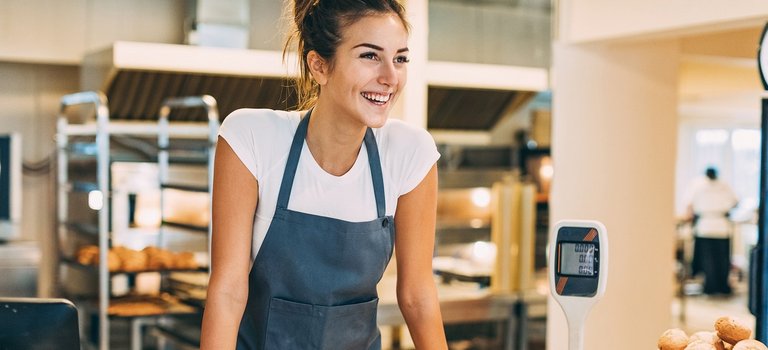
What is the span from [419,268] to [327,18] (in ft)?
1.87

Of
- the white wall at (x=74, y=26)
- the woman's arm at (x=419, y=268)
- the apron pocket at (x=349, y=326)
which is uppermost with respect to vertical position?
the white wall at (x=74, y=26)

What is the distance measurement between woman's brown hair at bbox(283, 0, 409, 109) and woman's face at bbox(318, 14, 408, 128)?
16 mm

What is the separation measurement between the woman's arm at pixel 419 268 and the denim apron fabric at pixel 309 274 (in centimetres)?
5

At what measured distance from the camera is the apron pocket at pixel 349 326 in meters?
1.96

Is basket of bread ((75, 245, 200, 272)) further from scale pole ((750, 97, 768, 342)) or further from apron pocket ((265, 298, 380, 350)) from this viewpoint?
scale pole ((750, 97, 768, 342))

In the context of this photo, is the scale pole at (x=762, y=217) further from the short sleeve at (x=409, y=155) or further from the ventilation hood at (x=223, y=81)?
the ventilation hood at (x=223, y=81)

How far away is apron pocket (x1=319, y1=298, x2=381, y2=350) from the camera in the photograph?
1.96 metres

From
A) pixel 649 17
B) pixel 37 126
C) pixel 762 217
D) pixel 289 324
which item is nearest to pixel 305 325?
pixel 289 324

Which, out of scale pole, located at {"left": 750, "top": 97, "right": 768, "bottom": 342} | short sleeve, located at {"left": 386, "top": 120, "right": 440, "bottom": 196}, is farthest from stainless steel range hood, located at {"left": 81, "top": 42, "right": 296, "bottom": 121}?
short sleeve, located at {"left": 386, "top": 120, "right": 440, "bottom": 196}

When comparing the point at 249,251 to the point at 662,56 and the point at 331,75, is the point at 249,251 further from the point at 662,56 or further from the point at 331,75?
the point at 662,56

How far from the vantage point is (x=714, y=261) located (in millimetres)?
10648

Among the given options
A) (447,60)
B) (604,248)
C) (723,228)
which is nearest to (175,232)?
(447,60)

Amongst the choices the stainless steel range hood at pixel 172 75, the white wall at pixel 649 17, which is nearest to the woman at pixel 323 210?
the white wall at pixel 649 17

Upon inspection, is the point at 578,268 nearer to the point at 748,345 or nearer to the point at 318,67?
the point at 748,345
